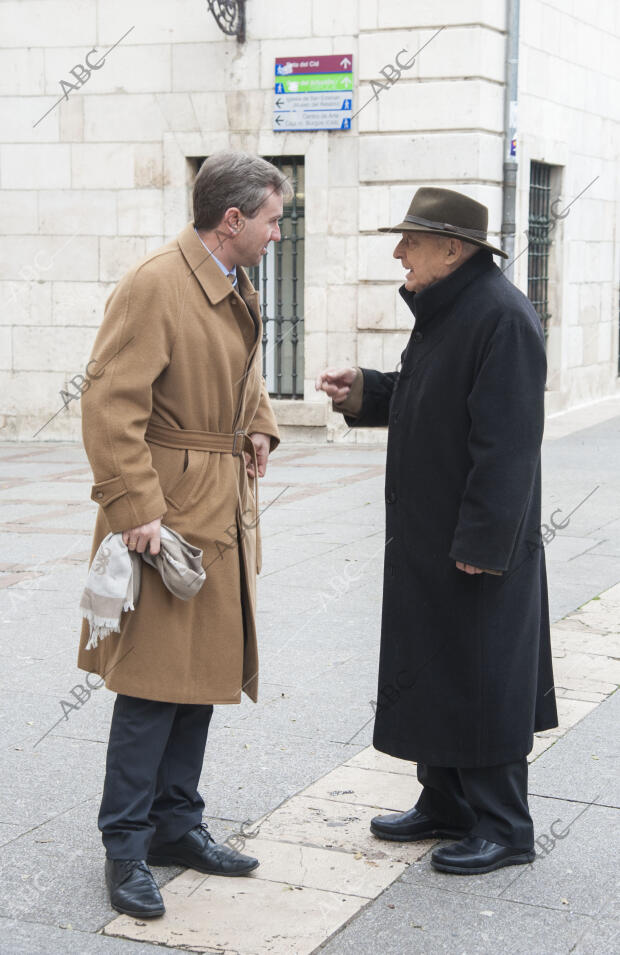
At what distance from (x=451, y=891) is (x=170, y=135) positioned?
34.7 ft

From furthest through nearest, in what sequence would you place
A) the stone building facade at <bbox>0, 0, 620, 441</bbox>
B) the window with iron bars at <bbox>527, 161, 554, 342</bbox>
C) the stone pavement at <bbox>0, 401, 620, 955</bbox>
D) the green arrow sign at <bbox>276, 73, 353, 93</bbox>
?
the window with iron bars at <bbox>527, 161, 554, 342</bbox>, the green arrow sign at <bbox>276, 73, 353, 93</bbox>, the stone building facade at <bbox>0, 0, 620, 441</bbox>, the stone pavement at <bbox>0, 401, 620, 955</bbox>

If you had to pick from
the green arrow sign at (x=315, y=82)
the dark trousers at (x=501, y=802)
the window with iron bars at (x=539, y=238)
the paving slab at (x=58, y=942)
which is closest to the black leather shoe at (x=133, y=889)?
the paving slab at (x=58, y=942)

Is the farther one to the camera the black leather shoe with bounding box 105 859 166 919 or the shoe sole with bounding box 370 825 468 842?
the shoe sole with bounding box 370 825 468 842

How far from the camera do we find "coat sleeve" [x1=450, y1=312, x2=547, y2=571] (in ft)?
11.4

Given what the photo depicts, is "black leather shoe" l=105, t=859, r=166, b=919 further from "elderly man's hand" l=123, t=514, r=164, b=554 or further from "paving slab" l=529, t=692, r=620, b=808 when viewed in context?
"paving slab" l=529, t=692, r=620, b=808

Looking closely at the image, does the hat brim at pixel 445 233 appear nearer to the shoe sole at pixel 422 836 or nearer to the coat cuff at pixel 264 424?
the coat cuff at pixel 264 424

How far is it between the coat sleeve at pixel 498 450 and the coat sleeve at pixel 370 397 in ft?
1.75

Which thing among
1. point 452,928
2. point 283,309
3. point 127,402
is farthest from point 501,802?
point 283,309

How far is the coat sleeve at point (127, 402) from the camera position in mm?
3277

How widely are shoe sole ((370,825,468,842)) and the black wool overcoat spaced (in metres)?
0.26

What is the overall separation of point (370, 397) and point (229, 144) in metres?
9.37

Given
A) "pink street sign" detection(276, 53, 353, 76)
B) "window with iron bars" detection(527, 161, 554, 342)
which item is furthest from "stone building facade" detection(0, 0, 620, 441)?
"window with iron bars" detection(527, 161, 554, 342)

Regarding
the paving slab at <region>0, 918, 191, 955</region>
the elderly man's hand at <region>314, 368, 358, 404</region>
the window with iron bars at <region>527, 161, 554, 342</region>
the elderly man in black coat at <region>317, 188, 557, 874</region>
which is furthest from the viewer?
the window with iron bars at <region>527, 161, 554, 342</region>

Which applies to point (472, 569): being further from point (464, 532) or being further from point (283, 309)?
point (283, 309)
